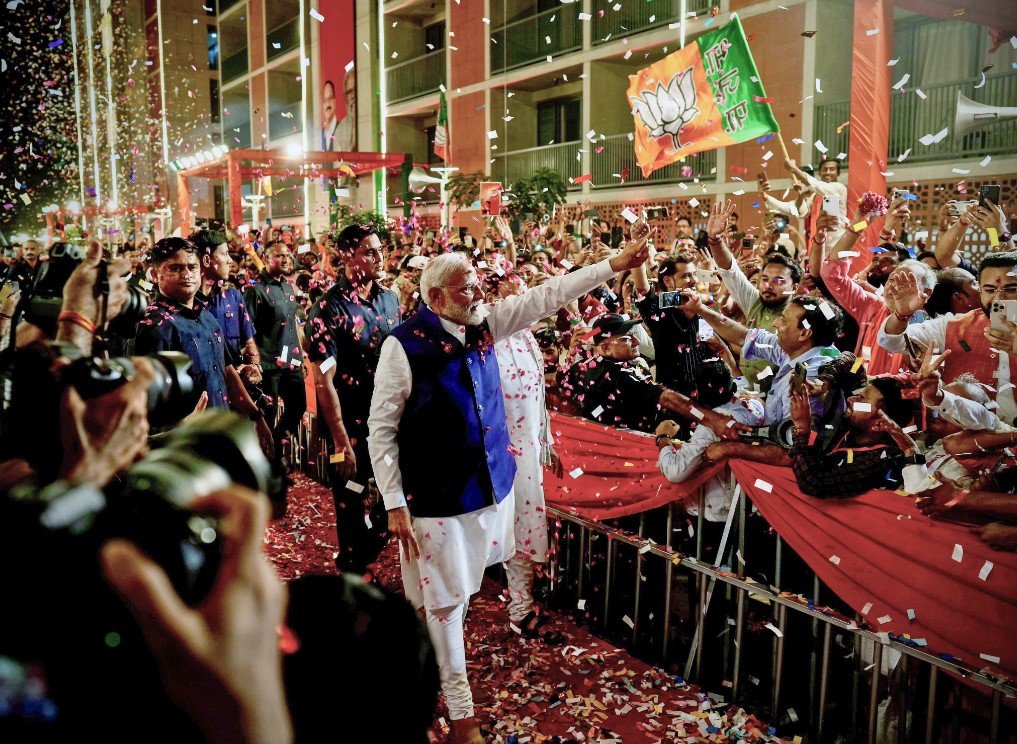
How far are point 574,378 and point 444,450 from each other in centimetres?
175

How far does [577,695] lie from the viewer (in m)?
3.73

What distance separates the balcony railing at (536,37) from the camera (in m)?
18.7

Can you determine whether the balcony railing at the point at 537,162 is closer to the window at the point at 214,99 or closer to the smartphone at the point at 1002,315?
the smartphone at the point at 1002,315

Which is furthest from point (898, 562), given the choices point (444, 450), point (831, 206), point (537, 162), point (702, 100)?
point (537, 162)

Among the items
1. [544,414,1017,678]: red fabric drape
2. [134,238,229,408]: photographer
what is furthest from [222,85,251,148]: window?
[544,414,1017,678]: red fabric drape

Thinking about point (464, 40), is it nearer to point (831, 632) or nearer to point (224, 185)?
point (224, 185)

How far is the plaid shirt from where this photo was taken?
312 centimetres

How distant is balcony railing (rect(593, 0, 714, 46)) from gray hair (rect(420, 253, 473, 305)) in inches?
560

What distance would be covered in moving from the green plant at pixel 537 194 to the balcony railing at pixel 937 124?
4.51 m

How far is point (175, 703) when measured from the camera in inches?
31.7

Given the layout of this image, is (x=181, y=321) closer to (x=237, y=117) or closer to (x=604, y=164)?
(x=604, y=164)

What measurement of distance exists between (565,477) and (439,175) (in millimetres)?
18962

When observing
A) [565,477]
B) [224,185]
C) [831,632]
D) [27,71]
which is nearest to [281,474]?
[831,632]

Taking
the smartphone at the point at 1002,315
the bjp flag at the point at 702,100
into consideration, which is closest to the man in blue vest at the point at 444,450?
the smartphone at the point at 1002,315
